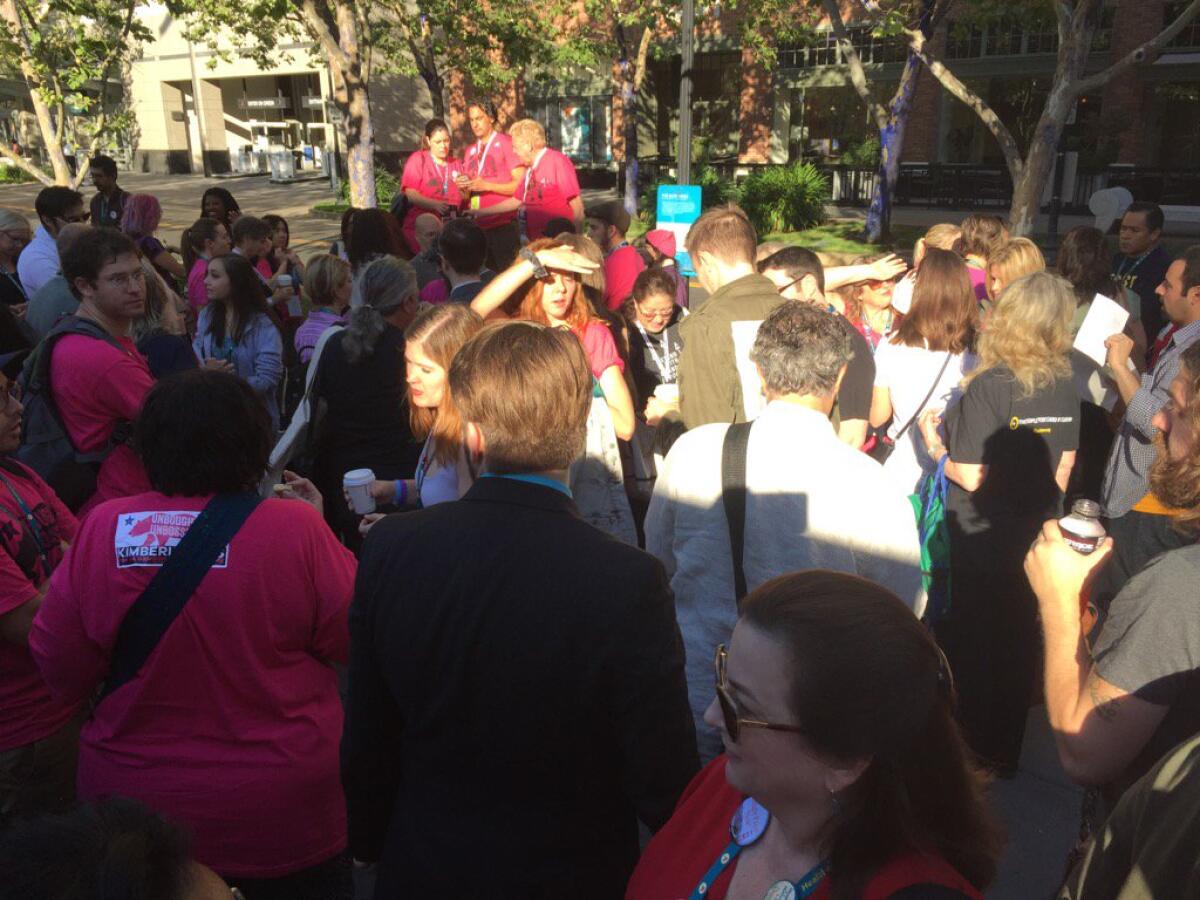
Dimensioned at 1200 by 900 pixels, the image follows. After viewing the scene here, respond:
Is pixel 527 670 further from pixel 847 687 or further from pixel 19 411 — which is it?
pixel 19 411

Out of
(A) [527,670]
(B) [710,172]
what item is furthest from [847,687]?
(B) [710,172]

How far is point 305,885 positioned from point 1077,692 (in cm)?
188

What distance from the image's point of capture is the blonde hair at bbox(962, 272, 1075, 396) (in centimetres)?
350

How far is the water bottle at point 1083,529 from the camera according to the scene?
193 centimetres

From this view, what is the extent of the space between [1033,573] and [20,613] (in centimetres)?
251

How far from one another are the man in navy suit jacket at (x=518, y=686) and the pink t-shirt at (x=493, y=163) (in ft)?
20.3

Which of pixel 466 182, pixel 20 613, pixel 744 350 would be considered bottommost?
pixel 20 613

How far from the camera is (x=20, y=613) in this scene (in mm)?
2344

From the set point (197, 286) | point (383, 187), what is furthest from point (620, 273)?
point (383, 187)

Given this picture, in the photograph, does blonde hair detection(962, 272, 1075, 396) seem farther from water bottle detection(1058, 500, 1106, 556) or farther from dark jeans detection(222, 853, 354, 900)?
dark jeans detection(222, 853, 354, 900)

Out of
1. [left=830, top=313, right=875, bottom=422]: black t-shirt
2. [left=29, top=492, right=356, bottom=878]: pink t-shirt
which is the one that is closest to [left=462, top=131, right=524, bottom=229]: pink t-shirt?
[left=830, top=313, right=875, bottom=422]: black t-shirt

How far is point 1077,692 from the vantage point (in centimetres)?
194

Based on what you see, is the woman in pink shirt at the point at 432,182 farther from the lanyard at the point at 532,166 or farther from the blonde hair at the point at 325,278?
the blonde hair at the point at 325,278

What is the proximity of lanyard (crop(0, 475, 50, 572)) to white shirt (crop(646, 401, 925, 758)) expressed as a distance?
184cm
